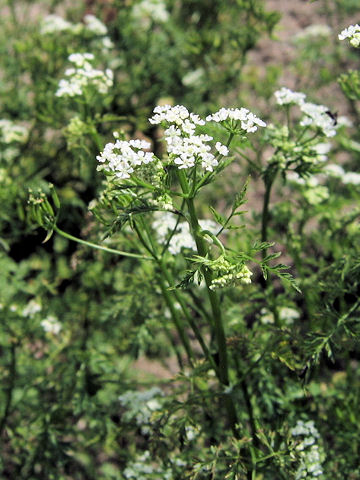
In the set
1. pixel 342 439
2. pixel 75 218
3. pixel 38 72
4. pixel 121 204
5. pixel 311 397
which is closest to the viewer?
A: pixel 121 204

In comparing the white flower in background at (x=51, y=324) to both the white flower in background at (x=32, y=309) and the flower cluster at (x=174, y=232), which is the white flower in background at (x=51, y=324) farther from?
the flower cluster at (x=174, y=232)

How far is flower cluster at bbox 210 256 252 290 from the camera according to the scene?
2.05m

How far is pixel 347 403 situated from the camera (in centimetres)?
318

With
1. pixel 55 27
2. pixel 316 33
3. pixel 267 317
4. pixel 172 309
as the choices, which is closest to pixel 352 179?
pixel 267 317

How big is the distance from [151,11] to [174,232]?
2.55m

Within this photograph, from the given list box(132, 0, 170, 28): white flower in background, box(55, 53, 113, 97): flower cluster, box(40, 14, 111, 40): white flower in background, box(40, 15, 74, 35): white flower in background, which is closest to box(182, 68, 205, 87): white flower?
box(132, 0, 170, 28): white flower in background

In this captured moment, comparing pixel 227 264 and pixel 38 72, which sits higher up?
pixel 38 72

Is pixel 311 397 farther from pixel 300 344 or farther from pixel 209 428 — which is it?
pixel 300 344

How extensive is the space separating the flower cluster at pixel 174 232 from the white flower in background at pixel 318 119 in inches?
29.7

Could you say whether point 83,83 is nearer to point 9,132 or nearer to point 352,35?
point 9,132

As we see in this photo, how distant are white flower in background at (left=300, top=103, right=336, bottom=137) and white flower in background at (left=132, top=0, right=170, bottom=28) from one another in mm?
2413

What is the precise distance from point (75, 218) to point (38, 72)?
137 centimetres

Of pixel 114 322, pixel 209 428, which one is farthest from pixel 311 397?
pixel 114 322

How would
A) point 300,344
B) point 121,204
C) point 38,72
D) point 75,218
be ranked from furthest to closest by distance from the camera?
point 38,72
point 75,218
point 300,344
point 121,204
